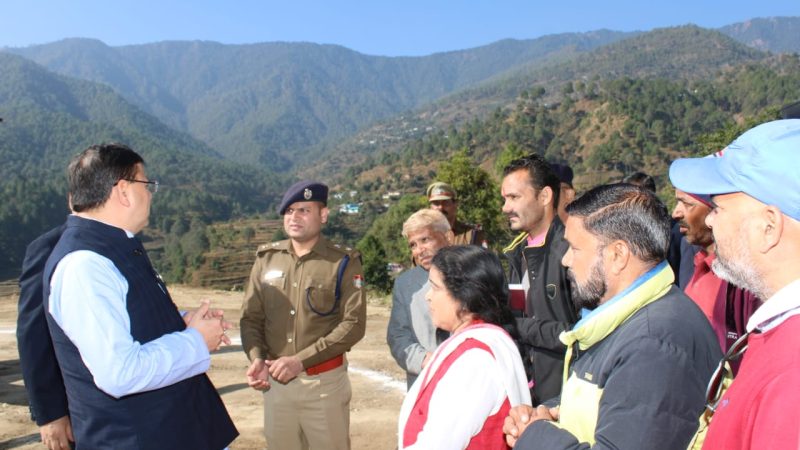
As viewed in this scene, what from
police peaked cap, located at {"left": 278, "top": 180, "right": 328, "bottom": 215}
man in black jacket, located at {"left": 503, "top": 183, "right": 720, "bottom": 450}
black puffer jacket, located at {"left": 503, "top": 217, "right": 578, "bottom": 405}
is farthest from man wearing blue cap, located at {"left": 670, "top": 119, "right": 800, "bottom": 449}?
police peaked cap, located at {"left": 278, "top": 180, "right": 328, "bottom": 215}

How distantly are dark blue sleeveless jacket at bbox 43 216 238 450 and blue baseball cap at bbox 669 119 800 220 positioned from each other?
2.00 meters

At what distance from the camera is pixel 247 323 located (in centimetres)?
377

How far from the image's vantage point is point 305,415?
363 cm

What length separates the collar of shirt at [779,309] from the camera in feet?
3.78

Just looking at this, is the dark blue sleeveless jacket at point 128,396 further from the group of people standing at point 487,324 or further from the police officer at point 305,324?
the police officer at point 305,324

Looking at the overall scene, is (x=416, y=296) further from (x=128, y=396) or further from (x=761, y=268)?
(x=761, y=268)

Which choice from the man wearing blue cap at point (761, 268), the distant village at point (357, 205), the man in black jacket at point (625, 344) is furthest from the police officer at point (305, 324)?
the distant village at point (357, 205)

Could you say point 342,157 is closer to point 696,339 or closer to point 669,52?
point 669,52

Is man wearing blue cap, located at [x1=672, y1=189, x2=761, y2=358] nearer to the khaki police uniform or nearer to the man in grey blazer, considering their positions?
the man in grey blazer

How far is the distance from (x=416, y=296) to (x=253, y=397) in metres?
3.43

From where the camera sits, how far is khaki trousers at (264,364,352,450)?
142 inches

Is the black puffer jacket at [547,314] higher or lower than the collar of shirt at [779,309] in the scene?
lower

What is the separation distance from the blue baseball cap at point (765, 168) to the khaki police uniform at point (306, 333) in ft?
8.63

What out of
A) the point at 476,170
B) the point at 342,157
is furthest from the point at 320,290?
the point at 342,157
